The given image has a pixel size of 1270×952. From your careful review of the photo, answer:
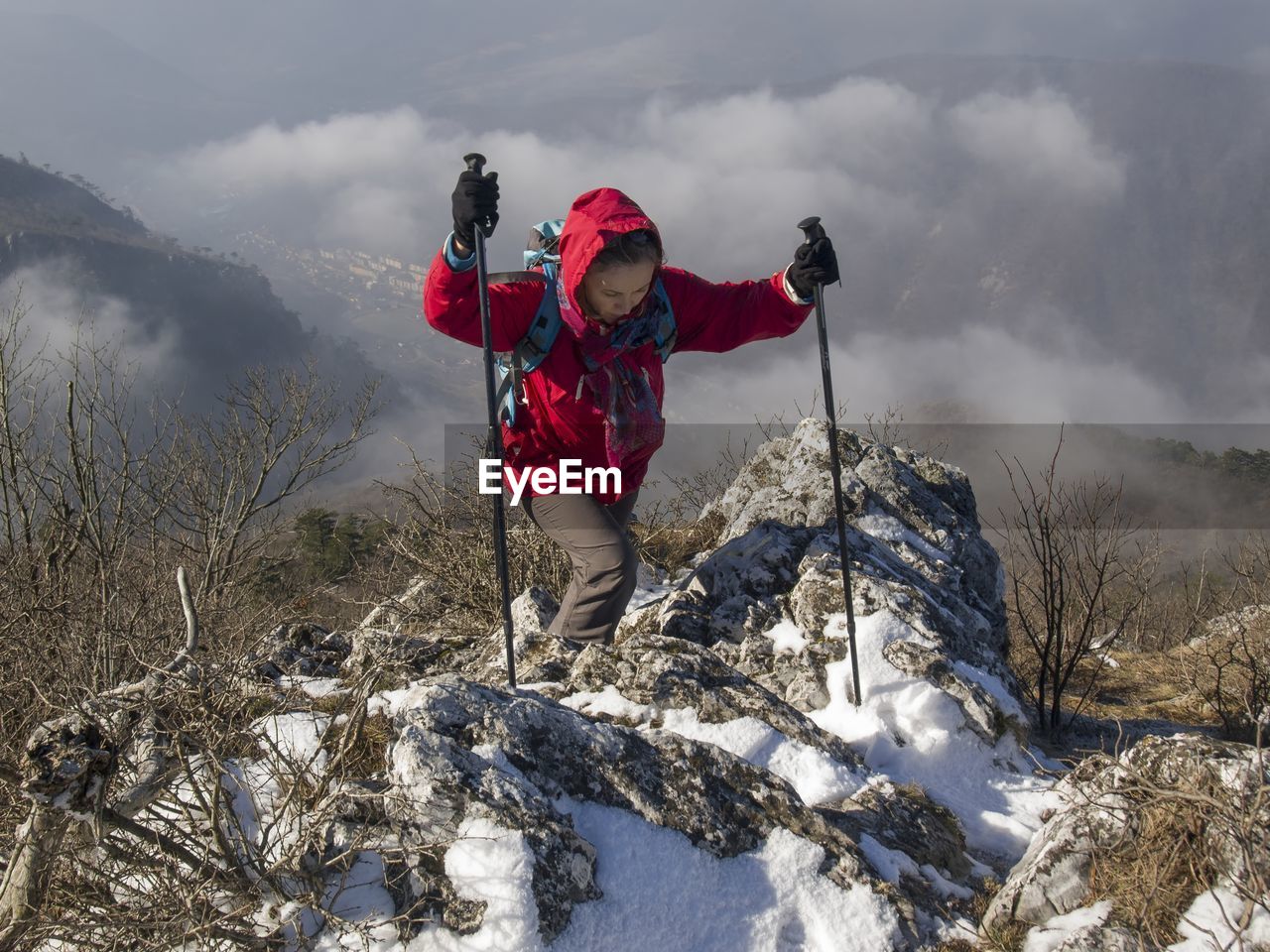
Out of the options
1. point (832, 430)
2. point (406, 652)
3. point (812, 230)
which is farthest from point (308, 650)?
point (812, 230)

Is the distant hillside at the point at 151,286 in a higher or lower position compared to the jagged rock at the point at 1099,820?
higher

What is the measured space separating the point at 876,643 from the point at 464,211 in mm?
2996

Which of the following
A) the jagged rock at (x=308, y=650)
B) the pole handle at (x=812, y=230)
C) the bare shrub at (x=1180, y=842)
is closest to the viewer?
the bare shrub at (x=1180, y=842)

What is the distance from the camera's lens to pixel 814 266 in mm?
4582

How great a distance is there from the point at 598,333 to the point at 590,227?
0.56m

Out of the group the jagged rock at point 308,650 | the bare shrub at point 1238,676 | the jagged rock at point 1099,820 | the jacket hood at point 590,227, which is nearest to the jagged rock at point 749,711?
the jagged rock at point 1099,820

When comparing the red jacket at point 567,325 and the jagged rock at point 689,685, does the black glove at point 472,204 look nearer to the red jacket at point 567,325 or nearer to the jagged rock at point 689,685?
the red jacket at point 567,325

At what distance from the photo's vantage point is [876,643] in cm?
459

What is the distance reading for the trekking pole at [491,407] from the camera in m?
4.09

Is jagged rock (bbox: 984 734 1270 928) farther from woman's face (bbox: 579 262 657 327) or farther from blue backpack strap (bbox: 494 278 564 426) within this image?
blue backpack strap (bbox: 494 278 564 426)

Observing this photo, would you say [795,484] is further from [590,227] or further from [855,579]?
[590,227]

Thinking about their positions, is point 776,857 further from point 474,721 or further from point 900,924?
point 474,721

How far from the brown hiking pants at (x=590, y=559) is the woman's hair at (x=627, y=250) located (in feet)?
4.15

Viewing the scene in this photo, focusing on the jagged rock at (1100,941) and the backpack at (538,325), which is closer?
the jagged rock at (1100,941)
